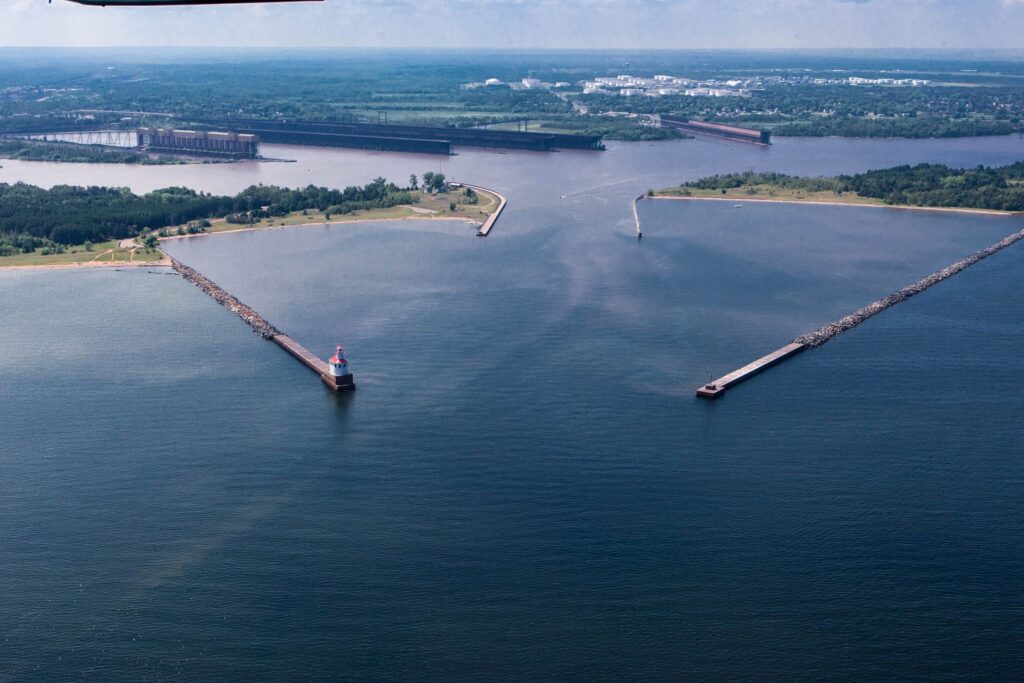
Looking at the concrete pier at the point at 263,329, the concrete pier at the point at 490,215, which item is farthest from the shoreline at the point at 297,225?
the concrete pier at the point at 263,329

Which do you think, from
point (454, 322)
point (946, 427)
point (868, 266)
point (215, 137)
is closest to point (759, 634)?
point (946, 427)

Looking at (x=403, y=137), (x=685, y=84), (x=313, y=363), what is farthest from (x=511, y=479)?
(x=685, y=84)

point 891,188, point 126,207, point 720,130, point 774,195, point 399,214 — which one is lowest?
point 399,214

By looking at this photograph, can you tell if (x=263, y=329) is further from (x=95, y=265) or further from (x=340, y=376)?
(x=95, y=265)

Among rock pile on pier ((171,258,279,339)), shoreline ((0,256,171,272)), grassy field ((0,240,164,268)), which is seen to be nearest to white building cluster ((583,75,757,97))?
grassy field ((0,240,164,268))

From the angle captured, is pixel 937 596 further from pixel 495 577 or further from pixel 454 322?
pixel 454 322

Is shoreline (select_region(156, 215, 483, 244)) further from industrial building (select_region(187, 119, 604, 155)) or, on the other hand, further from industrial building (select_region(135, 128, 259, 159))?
industrial building (select_region(135, 128, 259, 159))
